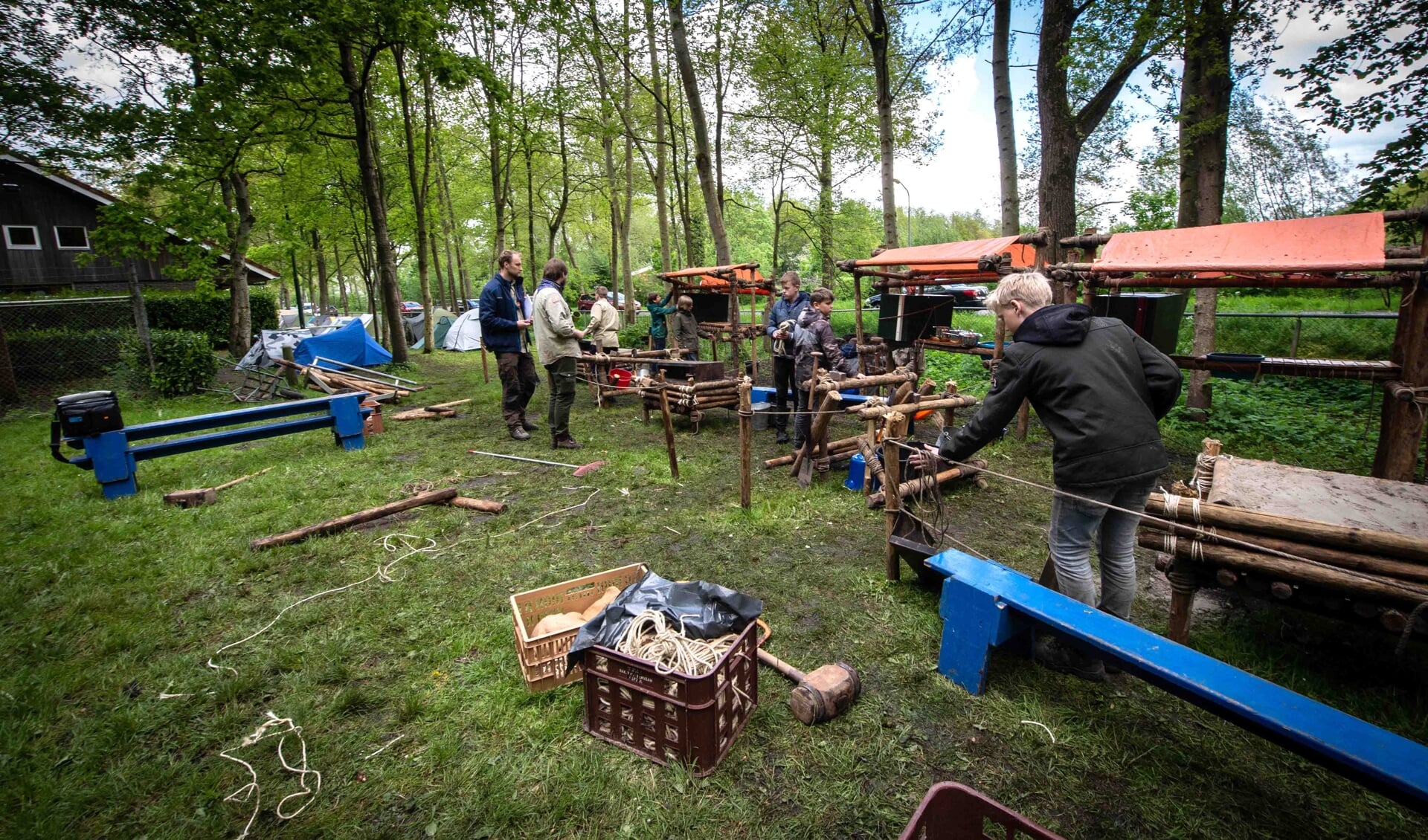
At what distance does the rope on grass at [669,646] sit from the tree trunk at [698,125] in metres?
10.4

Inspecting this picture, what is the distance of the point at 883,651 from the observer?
3301 millimetres

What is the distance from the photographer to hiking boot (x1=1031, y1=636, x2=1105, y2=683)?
10.0 feet

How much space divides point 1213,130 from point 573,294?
94.5 ft

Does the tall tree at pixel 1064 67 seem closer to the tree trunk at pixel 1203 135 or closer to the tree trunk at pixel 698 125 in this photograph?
the tree trunk at pixel 1203 135

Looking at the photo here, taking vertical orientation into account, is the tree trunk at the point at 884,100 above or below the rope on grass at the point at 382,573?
above

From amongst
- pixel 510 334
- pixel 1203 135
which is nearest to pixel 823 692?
pixel 510 334

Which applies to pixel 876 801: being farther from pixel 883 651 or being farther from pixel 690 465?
pixel 690 465

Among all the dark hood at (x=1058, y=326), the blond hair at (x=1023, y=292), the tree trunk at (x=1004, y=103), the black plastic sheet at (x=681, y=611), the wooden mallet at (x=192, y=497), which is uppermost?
the tree trunk at (x=1004, y=103)

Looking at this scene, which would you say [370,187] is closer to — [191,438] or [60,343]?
[60,343]

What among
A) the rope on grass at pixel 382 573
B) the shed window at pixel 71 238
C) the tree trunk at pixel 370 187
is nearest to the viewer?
the rope on grass at pixel 382 573

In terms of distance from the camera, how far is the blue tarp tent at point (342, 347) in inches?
513

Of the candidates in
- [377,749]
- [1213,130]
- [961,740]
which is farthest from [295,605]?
[1213,130]

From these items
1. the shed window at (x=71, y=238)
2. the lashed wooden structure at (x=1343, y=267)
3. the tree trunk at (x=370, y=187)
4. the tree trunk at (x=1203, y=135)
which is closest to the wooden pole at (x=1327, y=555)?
the lashed wooden structure at (x=1343, y=267)

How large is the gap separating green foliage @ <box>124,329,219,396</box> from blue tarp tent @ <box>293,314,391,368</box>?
1.61 metres
